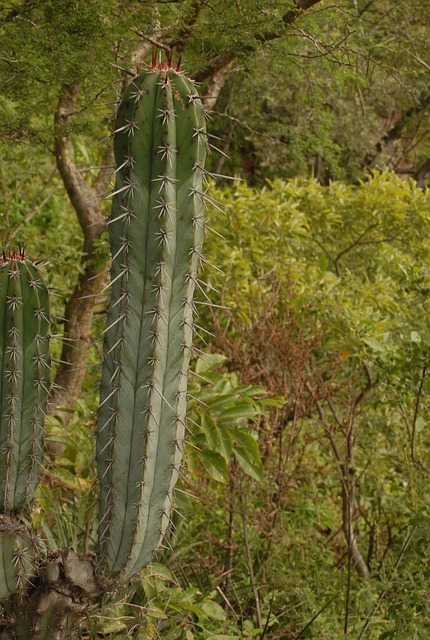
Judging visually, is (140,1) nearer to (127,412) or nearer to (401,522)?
(127,412)

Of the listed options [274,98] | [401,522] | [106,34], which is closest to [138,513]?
[106,34]

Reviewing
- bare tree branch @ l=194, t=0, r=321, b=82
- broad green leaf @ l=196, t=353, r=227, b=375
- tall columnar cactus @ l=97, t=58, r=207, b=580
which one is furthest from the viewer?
broad green leaf @ l=196, t=353, r=227, b=375

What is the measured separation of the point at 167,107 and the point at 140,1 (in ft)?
4.42

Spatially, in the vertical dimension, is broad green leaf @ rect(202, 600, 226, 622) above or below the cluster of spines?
below

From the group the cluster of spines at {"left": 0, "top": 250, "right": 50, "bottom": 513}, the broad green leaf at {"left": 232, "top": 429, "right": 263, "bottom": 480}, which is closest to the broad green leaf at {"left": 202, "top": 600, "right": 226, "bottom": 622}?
the broad green leaf at {"left": 232, "top": 429, "right": 263, "bottom": 480}

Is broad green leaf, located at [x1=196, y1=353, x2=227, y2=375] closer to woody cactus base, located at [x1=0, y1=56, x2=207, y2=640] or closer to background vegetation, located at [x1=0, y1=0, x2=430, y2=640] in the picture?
background vegetation, located at [x1=0, y1=0, x2=430, y2=640]

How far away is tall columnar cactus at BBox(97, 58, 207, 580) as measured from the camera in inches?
94.0

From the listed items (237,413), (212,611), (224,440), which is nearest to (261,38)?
(237,413)

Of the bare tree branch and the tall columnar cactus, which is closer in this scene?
the tall columnar cactus

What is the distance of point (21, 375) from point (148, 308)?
0.51 m

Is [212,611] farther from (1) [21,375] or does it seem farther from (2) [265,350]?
(2) [265,350]

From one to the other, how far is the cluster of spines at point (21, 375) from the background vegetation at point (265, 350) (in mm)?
190

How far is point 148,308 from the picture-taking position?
2.48m

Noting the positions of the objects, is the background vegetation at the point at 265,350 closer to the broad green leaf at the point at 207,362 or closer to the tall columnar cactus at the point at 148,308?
the broad green leaf at the point at 207,362
